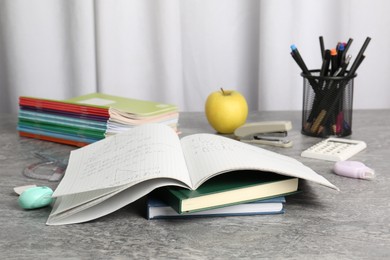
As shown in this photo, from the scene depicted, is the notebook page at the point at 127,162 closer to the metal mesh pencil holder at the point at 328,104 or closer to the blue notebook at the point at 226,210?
the blue notebook at the point at 226,210

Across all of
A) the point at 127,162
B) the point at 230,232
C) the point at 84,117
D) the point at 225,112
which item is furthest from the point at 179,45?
the point at 230,232

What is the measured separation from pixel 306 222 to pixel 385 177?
277 millimetres

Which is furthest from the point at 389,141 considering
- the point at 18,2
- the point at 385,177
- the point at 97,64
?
the point at 18,2

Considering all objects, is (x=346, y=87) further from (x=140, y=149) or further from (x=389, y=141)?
(x=140, y=149)

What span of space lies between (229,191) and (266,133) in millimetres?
489

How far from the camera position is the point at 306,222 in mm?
841

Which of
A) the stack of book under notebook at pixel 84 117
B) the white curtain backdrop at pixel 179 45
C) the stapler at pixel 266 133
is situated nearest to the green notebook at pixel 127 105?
the stack of book under notebook at pixel 84 117

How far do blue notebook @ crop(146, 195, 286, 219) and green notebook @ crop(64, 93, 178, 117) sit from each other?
431 millimetres

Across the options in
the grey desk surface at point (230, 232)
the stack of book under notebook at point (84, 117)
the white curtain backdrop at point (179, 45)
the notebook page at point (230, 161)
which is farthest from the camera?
the white curtain backdrop at point (179, 45)

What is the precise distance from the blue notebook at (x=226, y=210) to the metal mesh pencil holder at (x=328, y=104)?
501 mm

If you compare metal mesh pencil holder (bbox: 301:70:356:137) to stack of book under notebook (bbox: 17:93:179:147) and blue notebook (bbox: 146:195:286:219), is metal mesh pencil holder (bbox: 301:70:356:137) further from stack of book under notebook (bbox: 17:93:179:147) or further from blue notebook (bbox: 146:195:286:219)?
blue notebook (bbox: 146:195:286:219)

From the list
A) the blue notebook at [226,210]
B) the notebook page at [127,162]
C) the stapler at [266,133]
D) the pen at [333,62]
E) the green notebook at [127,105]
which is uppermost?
the pen at [333,62]

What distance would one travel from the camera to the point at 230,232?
2.64 feet

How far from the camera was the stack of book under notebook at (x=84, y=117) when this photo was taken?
1.25 metres
